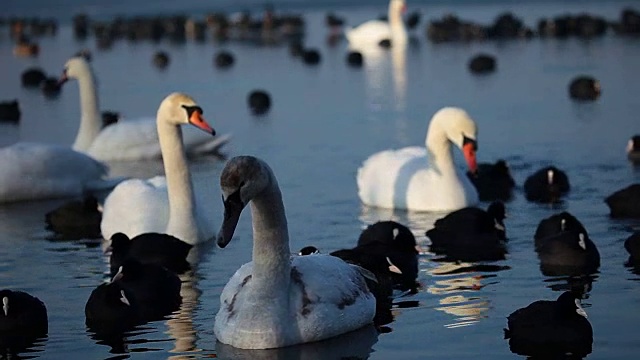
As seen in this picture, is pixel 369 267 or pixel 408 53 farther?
pixel 408 53

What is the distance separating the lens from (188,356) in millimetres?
9148

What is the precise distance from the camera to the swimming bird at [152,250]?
1202cm

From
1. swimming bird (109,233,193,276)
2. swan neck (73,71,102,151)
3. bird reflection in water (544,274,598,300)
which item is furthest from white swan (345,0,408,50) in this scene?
bird reflection in water (544,274,598,300)

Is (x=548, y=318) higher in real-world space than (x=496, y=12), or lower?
lower

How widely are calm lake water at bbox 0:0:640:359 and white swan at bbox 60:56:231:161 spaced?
0.90 feet

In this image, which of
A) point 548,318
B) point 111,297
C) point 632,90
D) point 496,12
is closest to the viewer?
point 548,318

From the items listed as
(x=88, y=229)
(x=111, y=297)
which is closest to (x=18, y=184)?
(x=88, y=229)

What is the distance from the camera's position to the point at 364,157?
18.1 metres

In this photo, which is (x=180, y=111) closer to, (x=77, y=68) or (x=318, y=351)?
(x=318, y=351)

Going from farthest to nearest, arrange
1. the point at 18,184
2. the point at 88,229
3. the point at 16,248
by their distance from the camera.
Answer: the point at 18,184 < the point at 88,229 < the point at 16,248

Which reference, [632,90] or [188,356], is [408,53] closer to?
[632,90]

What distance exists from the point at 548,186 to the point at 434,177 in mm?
1030

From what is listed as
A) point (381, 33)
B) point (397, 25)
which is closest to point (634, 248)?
point (381, 33)

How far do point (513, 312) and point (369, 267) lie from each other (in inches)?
58.6
